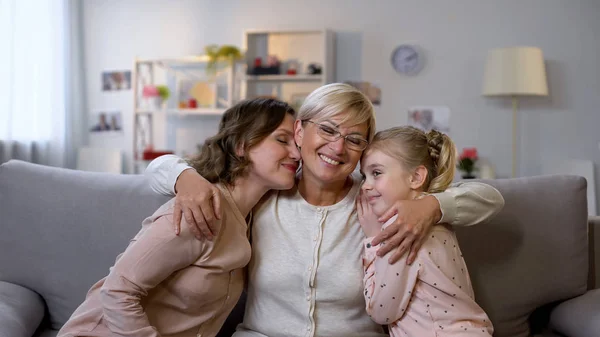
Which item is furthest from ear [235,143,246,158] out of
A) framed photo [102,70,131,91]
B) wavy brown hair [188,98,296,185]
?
framed photo [102,70,131,91]

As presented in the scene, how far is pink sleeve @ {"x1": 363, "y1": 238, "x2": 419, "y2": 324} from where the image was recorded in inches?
59.3

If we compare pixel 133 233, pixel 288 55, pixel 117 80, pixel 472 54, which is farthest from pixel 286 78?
pixel 133 233

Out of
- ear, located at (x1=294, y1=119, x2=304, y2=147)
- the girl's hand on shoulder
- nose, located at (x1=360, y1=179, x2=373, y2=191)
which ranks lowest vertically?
the girl's hand on shoulder

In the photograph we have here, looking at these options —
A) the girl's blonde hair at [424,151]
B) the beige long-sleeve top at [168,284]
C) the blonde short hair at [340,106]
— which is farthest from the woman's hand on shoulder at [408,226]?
the beige long-sleeve top at [168,284]

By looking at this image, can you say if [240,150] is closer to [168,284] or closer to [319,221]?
[319,221]

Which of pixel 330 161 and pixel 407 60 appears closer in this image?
pixel 330 161

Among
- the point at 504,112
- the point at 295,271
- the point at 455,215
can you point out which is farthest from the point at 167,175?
the point at 504,112

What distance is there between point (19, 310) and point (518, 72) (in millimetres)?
3675

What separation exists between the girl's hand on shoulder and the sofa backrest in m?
0.64

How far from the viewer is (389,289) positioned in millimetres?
1509

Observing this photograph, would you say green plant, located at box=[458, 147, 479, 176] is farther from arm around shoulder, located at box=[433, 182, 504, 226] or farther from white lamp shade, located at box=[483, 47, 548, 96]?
arm around shoulder, located at box=[433, 182, 504, 226]

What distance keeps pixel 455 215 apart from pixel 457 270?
144 mm

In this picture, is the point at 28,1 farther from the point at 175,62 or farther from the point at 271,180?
the point at 271,180

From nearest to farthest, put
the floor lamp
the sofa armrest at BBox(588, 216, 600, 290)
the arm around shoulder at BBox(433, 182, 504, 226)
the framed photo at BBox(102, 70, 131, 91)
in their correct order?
1. the arm around shoulder at BBox(433, 182, 504, 226)
2. the sofa armrest at BBox(588, 216, 600, 290)
3. the floor lamp
4. the framed photo at BBox(102, 70, 131, 91)
